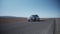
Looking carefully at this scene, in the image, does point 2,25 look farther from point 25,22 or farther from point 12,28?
point 25,22

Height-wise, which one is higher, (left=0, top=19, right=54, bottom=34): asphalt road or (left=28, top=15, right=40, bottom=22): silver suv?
(left=28, top=15, right=40, bottom=22): silver suv

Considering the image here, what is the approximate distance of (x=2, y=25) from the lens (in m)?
0.88

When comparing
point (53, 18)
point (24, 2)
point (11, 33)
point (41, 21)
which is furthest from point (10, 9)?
point (53, 18)

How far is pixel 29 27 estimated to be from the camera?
36.1 inches

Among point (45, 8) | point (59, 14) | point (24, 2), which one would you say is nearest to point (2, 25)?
point (24, 2)

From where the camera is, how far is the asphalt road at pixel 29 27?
88 centimetres

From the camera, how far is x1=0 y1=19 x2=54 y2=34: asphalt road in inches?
34.8

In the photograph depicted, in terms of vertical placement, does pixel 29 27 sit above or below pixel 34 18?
below

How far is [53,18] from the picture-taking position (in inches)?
35.0

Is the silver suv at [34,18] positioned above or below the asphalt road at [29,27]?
above

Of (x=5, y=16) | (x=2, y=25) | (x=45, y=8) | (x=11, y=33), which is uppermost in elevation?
(x=45, y=8)

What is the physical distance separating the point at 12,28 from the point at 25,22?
0.64 feet

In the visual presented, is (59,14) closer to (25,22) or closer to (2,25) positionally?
(25,22)

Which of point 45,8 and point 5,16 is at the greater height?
point 45,8
